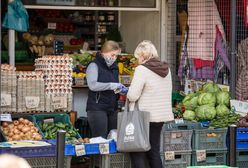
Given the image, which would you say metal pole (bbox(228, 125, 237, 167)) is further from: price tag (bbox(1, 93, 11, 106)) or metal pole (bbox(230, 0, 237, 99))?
price tag (bbox(1, 93, 11, 106))

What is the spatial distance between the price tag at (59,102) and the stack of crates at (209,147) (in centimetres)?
192

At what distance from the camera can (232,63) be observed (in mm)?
10461

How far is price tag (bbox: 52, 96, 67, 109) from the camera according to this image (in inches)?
387

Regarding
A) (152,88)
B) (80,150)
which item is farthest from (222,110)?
(80,150)

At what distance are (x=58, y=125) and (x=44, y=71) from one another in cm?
88

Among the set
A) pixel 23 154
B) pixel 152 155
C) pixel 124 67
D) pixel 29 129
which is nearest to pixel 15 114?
pixel 29 129

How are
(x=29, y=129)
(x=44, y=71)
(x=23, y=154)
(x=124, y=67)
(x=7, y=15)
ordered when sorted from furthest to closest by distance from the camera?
(x=124, y=67)
(x=7, y=15)
(x=44, y=71)
(x=29, y=129)
(x=23, y=154)

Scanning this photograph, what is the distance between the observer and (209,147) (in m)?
9.42

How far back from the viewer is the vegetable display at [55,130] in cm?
923

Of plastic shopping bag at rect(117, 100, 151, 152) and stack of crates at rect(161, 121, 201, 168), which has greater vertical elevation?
plastic shopping bag at rect(117, 100, 151, 152)

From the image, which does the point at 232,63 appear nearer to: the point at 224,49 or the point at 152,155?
the point at 224,49

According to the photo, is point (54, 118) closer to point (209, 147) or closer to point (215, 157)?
point (209, 147)

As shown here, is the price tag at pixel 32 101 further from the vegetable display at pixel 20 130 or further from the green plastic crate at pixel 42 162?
the green plastic crate at pixel 42 162

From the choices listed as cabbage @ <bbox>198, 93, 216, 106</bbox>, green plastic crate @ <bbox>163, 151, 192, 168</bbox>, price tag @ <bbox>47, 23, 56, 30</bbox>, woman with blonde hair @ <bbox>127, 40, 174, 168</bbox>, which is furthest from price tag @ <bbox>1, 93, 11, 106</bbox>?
price tag @ <bbox>47, 23, 56, 30</bbox>
